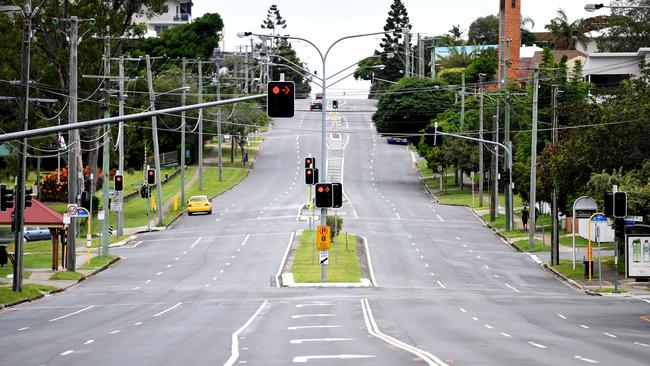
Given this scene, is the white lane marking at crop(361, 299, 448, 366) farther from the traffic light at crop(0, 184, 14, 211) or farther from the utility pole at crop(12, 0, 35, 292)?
the utility pole at crop(12, 0, 35, 292)

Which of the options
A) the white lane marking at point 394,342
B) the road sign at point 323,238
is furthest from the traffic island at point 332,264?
the white lane marking at point 394,342

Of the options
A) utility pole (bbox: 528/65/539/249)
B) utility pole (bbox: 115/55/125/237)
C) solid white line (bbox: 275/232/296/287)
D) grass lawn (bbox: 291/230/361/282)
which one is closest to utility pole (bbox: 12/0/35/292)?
solid white line (bbox: 275/232/296/287)

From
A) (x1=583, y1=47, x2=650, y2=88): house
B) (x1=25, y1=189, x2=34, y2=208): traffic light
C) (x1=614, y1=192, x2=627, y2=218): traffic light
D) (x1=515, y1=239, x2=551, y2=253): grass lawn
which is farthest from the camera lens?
(x1=583, y1=47, x2=650, y2=88): house

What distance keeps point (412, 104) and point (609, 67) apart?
2246 centimetres

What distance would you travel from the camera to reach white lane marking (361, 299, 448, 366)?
24.3m

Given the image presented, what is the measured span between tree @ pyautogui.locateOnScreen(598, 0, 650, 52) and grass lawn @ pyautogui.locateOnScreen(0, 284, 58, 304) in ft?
325

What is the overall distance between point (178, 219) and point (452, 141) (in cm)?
2712

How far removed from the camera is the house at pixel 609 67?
117m

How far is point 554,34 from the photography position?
16938 cm

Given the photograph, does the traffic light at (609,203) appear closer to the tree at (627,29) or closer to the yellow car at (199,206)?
the yellow car at (199,206)

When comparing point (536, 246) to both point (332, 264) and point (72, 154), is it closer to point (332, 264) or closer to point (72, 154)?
point (332, 264)

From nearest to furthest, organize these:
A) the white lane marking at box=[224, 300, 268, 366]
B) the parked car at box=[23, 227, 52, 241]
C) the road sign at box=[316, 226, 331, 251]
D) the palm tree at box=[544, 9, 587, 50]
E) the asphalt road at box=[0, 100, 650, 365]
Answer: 1. the white lane marking at box=[224, 300, 268, 366]
2. the asphalt road at box=[0, 100, 650, 365]
3. the road sign at box=[316, 226, 331, 251]
4. the parked car at box=[23, 227, 52, 241]
5. the palm tree at box=[544, 9, 587, 50]

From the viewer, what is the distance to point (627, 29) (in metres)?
142

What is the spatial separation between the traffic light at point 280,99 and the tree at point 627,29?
112 m
